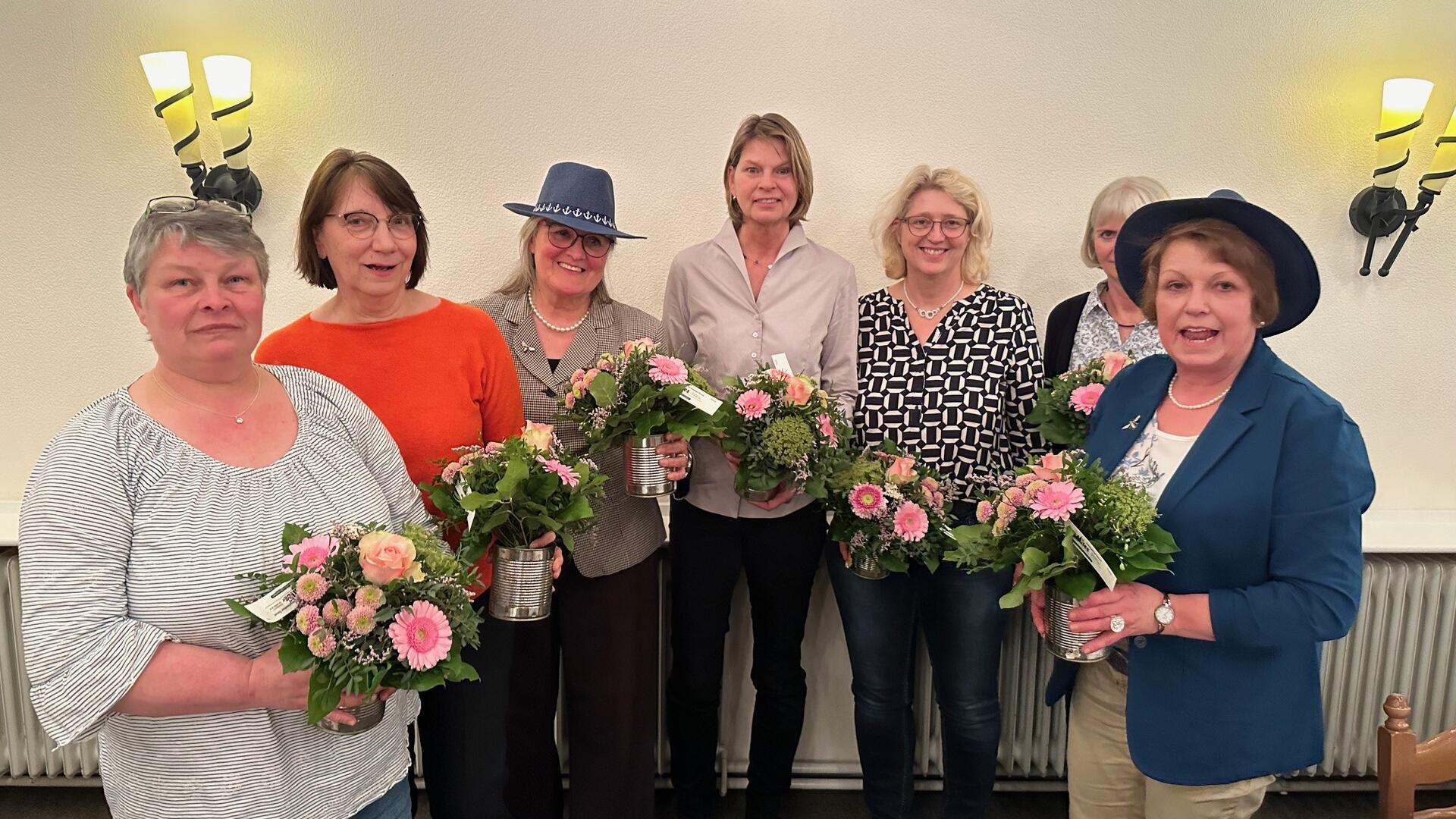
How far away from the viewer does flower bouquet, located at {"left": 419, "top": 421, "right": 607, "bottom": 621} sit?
181 cm

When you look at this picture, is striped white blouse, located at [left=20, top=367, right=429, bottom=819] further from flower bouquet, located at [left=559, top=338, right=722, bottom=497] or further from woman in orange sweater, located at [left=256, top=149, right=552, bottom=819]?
flower bouquet, located at [left=559, top=338, right=722, bottom=497]

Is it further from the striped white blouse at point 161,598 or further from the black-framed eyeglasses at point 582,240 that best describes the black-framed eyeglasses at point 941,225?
the striped white blouse at point 161,598

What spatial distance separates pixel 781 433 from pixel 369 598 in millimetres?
1147

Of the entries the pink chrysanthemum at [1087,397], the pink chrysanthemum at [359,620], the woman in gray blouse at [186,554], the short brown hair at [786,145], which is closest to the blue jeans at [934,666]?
the pink chrysanthemum at [1087,397]

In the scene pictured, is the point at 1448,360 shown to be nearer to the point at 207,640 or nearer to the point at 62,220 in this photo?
the point at 207,640

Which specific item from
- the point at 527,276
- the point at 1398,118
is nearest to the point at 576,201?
the point at 527,276

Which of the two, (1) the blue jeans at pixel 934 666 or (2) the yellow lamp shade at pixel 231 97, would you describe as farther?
(2) the yellow lamp shade at pixel 231 97

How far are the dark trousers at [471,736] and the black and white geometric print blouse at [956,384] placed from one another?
1.24m

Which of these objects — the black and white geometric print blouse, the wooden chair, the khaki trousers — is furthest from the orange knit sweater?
the wooden chair

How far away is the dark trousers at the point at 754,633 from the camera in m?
2.59

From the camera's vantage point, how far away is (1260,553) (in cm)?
158

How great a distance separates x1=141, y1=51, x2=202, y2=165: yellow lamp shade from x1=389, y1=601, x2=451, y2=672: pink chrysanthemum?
7.96 ft

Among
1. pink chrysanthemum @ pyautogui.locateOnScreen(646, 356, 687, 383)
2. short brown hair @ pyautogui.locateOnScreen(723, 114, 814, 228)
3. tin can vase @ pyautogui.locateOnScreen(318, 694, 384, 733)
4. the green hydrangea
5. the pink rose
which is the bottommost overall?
tin can vase @ pyautogui.locateOnScreen(318, 694, 384, 733)

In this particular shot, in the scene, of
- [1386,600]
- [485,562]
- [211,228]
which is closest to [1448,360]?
[1386,600]
